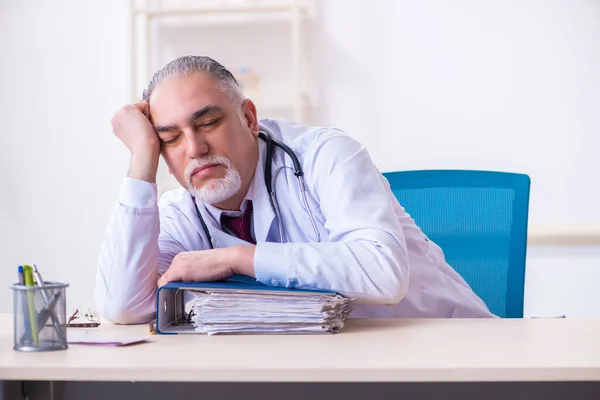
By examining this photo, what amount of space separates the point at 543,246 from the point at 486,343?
7.46 ft

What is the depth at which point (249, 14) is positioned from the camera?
3.39 metres

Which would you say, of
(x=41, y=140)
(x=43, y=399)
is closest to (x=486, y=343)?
(x=43, y=399)

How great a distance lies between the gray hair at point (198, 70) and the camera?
5.51ft

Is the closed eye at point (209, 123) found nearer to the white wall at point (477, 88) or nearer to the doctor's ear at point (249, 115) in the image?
the doctor's ear at point (249, 115)

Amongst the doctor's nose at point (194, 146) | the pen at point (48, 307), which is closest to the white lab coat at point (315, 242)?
the doctor's nose at point (194, 146)

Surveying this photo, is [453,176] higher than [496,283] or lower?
higher

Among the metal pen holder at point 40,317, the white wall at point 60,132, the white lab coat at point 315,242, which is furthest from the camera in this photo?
the white wall at point 60,132

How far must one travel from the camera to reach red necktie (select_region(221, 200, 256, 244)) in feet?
5.76

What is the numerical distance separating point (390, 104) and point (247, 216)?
1728 mm

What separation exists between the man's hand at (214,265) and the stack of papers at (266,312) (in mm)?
127

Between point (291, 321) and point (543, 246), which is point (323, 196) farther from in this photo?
point (543, 246)

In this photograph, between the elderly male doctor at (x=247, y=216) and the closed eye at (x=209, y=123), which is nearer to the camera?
the elderly male doctor at (x=247, y=216)

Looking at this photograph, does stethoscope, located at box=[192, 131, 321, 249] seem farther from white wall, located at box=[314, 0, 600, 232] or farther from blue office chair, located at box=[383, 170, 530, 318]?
white wall, located at box=[314, 0, 600, 232]

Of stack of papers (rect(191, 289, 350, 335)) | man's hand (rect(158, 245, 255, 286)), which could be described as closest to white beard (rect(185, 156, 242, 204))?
man's hand (rect(158, 245, 255, 286))
